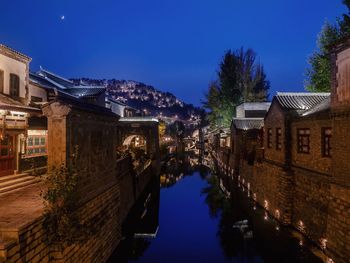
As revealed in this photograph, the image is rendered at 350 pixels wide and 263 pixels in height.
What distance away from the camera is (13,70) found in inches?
683

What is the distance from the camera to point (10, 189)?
43.4ft

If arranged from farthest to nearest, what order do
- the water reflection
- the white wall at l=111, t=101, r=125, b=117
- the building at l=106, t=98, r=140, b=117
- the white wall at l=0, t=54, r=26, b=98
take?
1. the white wall at l=111, t=101, r=125, b=117
2. the building at l=106, t=98, r=140, b=117
3. the water reflection
4. the white wall at l=0, t=54, r=26, b=98

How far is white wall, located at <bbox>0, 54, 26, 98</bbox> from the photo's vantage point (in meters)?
16.6

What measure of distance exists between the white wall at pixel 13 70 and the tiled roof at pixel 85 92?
10.5 metres

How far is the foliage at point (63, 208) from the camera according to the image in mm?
8281

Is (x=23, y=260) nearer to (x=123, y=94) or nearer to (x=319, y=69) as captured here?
(x=319, y=69)

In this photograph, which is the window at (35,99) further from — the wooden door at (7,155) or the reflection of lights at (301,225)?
the reflection of lights at (301,225)

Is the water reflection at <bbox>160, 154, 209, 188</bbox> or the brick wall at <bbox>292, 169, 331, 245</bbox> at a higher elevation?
the brick wall at <bbox>292, 169, 331, 245</bbox>

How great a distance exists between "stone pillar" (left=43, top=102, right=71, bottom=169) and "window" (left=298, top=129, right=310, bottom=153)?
40.9 ft

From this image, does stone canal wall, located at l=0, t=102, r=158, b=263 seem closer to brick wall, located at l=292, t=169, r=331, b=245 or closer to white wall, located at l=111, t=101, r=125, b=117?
brick wall, located at l=292, t=169, r=331, b=245

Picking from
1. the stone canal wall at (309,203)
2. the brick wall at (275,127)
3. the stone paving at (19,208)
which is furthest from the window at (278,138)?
the stone paving at (19,208)

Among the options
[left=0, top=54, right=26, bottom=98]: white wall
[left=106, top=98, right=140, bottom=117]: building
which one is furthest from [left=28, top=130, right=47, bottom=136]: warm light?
[left=106, top=98, right=140, bottom=117]: building

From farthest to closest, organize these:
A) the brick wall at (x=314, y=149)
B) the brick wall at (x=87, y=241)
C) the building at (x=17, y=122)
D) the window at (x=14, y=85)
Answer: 1. the window at (x=14, y=85)
2. the building at (x=17, y=122)
3. the brick wall at (x=314, y=149)
4. the brick wall at (x=87, y=241)

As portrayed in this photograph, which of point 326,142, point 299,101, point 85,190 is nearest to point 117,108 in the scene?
point 299,101
